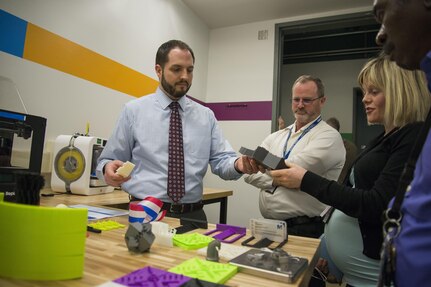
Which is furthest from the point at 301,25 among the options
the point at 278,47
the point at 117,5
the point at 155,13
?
the point at 117,5

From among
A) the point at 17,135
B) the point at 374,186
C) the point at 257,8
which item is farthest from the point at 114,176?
the point at 257,8

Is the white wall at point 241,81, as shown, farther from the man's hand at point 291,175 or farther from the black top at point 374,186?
the black top at point 374,186

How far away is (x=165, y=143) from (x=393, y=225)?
1.28m

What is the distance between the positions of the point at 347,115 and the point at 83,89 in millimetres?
4761

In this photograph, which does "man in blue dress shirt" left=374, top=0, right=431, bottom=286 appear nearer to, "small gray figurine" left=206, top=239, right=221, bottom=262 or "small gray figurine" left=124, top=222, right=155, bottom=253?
"small gray figurine" left=206, top=239, right=221, bottom=262

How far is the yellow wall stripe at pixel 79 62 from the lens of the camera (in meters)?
2.20

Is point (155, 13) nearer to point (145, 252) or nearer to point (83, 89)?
point (83, 89)

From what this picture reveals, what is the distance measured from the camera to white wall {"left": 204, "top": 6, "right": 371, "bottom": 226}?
415cm

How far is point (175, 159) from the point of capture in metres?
1.71

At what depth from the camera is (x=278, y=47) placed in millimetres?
A: 4176

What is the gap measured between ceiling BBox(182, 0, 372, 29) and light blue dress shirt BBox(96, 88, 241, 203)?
253 cm

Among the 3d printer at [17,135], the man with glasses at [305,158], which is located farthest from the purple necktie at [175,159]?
the 3d printer at [17,135]

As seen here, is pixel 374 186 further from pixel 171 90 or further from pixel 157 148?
pixel 171 90

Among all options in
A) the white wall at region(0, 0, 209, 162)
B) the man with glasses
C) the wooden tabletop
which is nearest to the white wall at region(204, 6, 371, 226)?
the white wall at region(0, 0, 209, 162)
